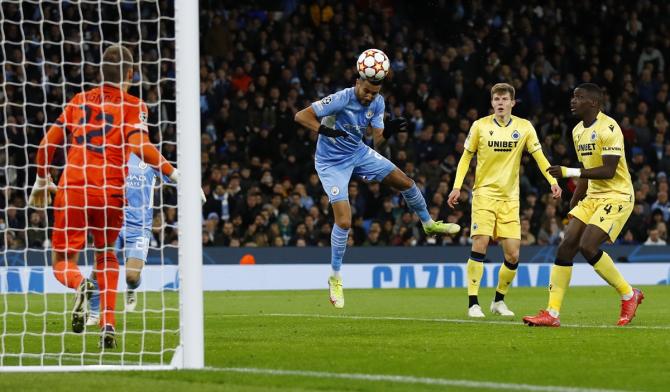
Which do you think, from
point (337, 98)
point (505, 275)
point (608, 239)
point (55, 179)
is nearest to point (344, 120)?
point (337, 98)

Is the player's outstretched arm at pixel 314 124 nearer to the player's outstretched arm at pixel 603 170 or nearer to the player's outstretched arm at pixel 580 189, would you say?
the player's outstretched arm at pixel 603 170

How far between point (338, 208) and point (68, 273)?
13.1ft

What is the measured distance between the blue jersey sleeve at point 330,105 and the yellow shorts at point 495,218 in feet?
6.22

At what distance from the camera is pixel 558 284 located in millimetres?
11172

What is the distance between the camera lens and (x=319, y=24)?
26.8 m

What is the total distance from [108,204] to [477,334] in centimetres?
333

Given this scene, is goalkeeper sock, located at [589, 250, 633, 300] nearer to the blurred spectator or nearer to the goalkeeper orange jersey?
the goalkeeper orange jersey

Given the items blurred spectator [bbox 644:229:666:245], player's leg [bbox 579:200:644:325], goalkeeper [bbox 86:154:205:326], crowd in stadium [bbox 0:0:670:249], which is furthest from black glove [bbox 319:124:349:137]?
blurred spectator [bbox 644:229:666:245]

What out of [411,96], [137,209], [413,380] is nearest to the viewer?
[413,380]

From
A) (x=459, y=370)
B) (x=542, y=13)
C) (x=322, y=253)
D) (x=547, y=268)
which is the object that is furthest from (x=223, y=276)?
(x=459, y=370)

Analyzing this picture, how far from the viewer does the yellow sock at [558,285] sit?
36.4 feet

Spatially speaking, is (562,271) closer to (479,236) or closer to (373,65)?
(479,236)

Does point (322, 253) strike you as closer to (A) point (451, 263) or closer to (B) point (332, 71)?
(A) point (451, 263)

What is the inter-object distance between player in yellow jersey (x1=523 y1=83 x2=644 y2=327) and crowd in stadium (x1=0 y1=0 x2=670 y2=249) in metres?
10.8
